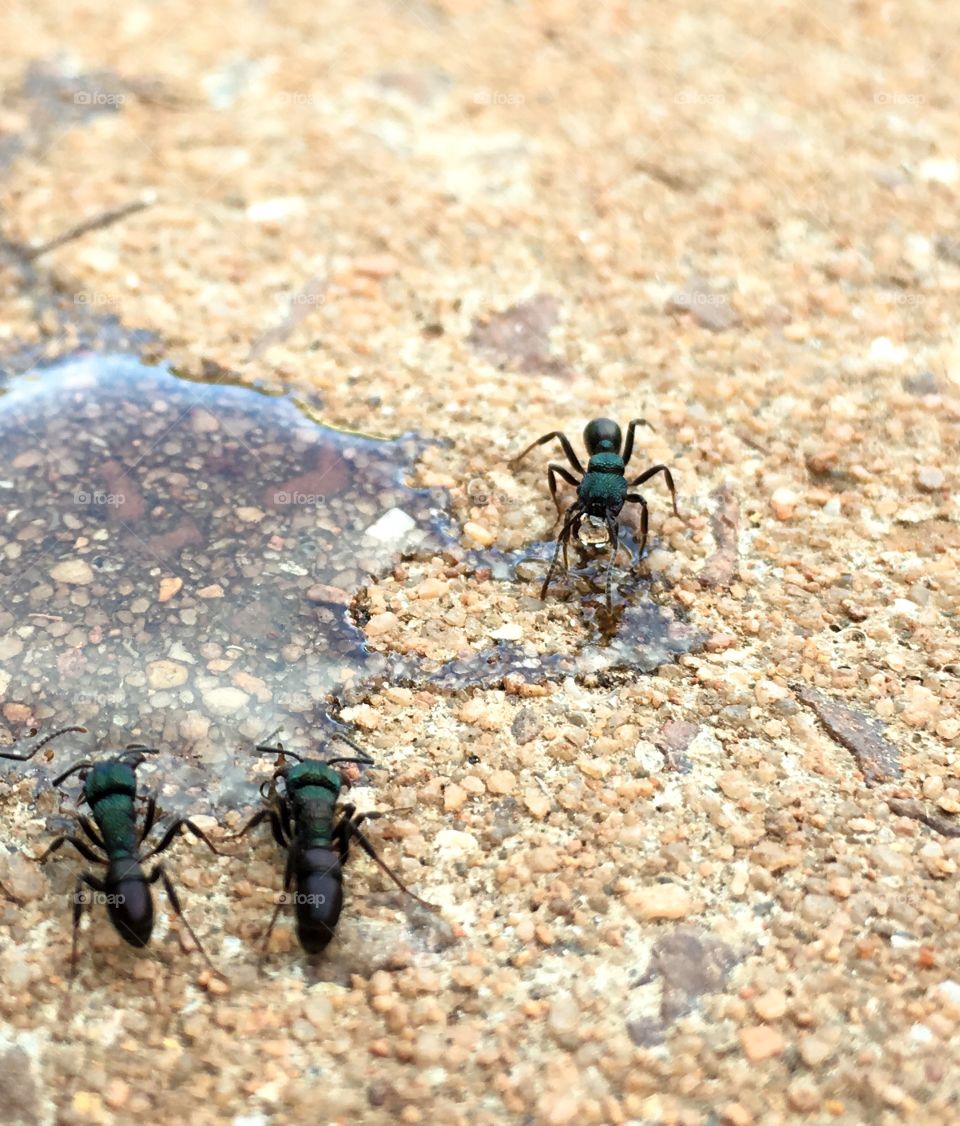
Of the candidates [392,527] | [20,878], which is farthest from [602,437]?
[20,878]

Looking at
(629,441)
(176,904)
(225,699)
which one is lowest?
(176,904)

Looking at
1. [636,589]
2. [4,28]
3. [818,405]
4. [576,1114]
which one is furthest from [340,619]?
[4,28]

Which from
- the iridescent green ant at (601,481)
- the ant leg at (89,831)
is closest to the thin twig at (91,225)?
the iridescent green ant at (601,481)

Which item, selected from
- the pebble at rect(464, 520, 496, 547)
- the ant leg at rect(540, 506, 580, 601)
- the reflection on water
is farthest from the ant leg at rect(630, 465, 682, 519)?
the reflection on water

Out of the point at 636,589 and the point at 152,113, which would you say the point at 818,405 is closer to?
the point at 636,589

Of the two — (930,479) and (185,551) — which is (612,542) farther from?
(185,551)

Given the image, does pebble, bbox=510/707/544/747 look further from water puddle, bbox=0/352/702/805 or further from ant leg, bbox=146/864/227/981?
ant leg, bbox=146/864/227/981

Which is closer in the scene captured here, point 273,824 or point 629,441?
point 273,824
